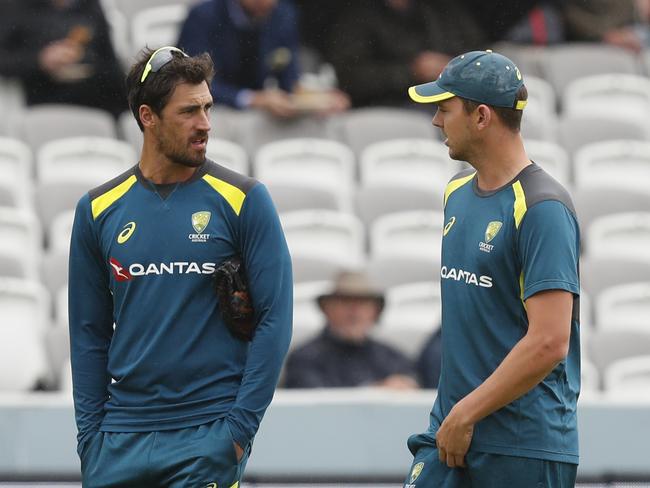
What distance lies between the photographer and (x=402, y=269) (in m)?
9.22

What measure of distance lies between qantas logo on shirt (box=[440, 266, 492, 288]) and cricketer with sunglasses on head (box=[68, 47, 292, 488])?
497 millimetres

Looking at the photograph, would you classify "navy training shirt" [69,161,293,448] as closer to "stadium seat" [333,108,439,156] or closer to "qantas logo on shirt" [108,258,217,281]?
"qantas logo on shirt" [108,258,217,281]

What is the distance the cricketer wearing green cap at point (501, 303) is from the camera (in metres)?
4.03

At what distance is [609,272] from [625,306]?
42cm

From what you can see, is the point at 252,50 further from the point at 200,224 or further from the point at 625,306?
the point at 200,224

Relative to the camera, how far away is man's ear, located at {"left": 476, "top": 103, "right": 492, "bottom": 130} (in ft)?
13.9

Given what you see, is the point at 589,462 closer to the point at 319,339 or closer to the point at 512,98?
the point at 319,339

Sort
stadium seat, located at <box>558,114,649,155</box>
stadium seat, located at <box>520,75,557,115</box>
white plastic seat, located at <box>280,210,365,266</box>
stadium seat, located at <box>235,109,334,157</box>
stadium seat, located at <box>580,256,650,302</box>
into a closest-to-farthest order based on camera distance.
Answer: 1. stadium seat, located at <box>580,256,650,302</box>
2. white plastic seat, located at <box>280,210,365,266</box>
3. stadium seat, located at <box>235,109,334,157</box>
4. stadium seat, located at <box>558,114,649,155</box>
5. stadium seat, located at <box>520,75,557,115</box>

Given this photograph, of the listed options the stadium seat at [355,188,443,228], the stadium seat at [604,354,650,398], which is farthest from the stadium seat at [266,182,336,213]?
the stadium seat at [604,354,650,398]

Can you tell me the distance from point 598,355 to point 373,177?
8.59ft

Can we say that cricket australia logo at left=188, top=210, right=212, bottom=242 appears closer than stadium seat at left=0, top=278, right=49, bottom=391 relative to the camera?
Yes

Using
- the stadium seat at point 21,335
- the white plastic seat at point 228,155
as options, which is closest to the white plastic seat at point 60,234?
the stadium seat at point 21,335

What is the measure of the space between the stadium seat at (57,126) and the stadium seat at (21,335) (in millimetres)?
2193

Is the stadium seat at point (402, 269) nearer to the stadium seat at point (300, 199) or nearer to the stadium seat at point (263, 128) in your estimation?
the stadium seat at point (300, 199)
